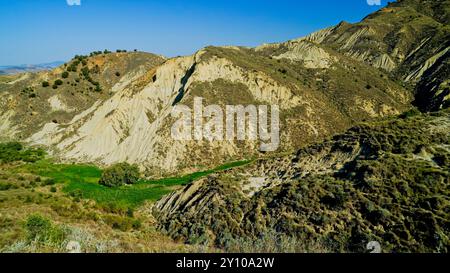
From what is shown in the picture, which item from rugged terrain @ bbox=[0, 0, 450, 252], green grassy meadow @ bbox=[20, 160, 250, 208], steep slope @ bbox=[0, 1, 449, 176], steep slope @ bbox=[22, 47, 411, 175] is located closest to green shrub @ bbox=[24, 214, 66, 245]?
rugged terrain @ bbox=[0, 0, 450, 252]

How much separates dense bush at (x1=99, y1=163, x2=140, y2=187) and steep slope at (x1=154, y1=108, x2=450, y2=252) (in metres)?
9.69

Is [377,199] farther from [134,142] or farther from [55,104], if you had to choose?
[55,104]

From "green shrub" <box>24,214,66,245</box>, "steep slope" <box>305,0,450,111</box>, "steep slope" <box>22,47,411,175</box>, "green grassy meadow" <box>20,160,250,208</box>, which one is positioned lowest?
"green grassy meadow" <box>20,160,250,208</box>

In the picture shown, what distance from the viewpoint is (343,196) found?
19.8 metres

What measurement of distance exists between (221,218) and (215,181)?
472cm

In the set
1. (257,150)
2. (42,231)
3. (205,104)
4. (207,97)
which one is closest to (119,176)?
(205,104)

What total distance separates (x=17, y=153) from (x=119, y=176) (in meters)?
21.8

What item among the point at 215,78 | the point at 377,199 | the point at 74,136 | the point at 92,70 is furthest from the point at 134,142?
the point at 92,70

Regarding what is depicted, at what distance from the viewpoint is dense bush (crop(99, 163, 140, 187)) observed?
37.0m

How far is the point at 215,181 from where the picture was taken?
2670cm

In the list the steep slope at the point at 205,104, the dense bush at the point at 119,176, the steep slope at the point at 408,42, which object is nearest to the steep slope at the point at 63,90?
the steep slope at the point at 205,104

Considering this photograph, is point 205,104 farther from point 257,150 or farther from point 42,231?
point 42,231

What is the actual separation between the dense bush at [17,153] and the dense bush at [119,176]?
15776mm

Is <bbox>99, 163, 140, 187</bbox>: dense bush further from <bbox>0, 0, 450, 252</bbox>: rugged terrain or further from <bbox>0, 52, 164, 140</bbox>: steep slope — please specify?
<bbox>0, 52, 164, 140</bbox>: steep slope
